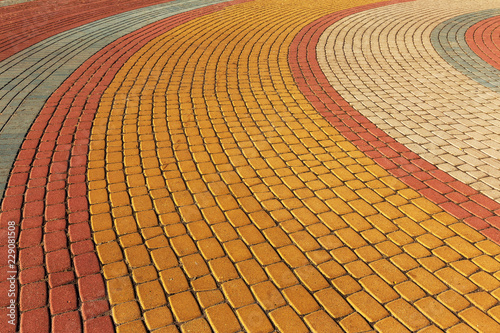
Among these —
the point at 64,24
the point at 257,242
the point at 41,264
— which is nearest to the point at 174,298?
the point at 257,242

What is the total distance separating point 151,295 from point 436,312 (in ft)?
5.66

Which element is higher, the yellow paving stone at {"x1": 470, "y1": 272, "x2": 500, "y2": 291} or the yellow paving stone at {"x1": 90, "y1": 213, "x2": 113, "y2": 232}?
the yellow paving stone at {"x1": 90, "y1": 213, "x2": 113, "y2": 232}

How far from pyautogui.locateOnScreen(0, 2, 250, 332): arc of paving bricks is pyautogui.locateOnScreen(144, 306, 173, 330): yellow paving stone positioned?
0.23 m

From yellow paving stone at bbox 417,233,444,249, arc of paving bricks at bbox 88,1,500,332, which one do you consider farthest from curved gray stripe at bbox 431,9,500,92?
yellow paving stone at bbox 417,233,444,249

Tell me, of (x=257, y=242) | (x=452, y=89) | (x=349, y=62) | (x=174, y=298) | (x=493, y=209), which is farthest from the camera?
(x=349, y=62)

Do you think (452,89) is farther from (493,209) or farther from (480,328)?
(480,328)

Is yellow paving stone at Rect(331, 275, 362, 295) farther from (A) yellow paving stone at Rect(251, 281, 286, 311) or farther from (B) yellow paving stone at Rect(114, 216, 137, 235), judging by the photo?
(B) yellow paving stone at Rect(114, 216, 137, 235)

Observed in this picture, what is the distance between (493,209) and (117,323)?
2.93 m

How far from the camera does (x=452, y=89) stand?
218 inches

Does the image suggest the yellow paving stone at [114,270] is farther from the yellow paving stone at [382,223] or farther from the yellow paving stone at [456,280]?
the yellow paving stone at [456,280]

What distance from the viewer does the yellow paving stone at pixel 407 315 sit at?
2383 millimetres

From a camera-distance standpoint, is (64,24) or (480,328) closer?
(480,328)

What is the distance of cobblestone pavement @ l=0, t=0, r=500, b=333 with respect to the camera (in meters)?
2.50

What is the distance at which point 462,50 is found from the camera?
7.09m
